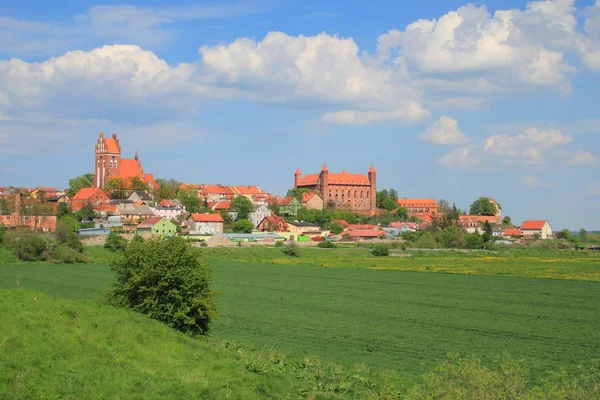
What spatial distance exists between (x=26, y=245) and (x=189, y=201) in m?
92.9

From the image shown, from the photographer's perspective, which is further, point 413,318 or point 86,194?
point 86,194

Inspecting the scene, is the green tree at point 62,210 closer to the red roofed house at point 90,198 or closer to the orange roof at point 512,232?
the red roofed house at point 90,198

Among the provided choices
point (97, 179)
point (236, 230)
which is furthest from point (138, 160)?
point (236, 230)

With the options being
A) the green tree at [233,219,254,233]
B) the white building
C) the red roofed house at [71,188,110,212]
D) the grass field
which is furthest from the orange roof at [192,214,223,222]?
the grass field

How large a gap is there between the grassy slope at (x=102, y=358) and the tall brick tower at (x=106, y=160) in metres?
166

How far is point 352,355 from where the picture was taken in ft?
88.0

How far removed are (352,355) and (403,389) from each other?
572 centimetres

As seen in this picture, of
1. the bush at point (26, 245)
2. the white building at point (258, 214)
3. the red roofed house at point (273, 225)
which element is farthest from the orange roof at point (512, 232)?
the bush at point (26, 245)

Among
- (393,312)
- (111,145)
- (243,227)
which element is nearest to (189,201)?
(111,145)

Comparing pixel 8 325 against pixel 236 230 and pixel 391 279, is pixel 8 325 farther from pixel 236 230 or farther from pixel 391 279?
pixel 236 230

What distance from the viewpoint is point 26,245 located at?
248ft

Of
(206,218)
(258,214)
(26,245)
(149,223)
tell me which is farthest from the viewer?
(258,214)

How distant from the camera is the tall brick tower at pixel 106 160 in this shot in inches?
7293

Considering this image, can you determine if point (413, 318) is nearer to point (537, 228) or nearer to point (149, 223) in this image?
point (149, 223)
